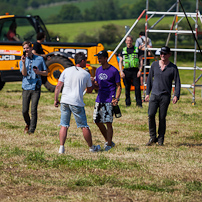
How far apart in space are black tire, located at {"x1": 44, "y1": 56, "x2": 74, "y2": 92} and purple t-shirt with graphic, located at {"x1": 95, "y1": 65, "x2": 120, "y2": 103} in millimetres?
7503

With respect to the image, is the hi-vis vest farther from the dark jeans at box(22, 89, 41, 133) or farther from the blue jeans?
the blue jeans

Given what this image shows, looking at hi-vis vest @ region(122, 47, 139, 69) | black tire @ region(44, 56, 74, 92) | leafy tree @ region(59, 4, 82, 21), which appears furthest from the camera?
leafy tree @ region(59, 4, 82, 21)

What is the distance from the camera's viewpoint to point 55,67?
50.4 ft

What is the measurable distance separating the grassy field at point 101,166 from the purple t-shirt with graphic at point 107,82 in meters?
0.89

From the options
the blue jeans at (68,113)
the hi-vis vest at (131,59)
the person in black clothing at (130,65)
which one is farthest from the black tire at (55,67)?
the blue jeans at (68,113)

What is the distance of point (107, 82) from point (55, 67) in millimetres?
7996

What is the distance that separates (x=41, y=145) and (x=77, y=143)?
2.09ft

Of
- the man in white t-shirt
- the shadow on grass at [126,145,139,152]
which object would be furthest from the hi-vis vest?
the man in white t-shirt

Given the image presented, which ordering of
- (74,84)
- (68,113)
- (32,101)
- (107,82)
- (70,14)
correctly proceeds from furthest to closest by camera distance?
(70,14), (32,101), (107,82), (68,113), (74,84)

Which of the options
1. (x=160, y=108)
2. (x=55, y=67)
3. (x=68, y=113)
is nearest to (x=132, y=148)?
(x=160, y=108)

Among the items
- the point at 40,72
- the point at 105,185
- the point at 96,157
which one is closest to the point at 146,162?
the point at 96,157

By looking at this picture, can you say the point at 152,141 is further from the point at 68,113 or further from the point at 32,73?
the point at 32,73

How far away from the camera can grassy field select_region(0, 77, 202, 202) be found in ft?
17.6

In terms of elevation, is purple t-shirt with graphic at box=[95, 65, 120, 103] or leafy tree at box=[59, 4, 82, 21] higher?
leafy tree at box=[59, 4, 82, 21]
